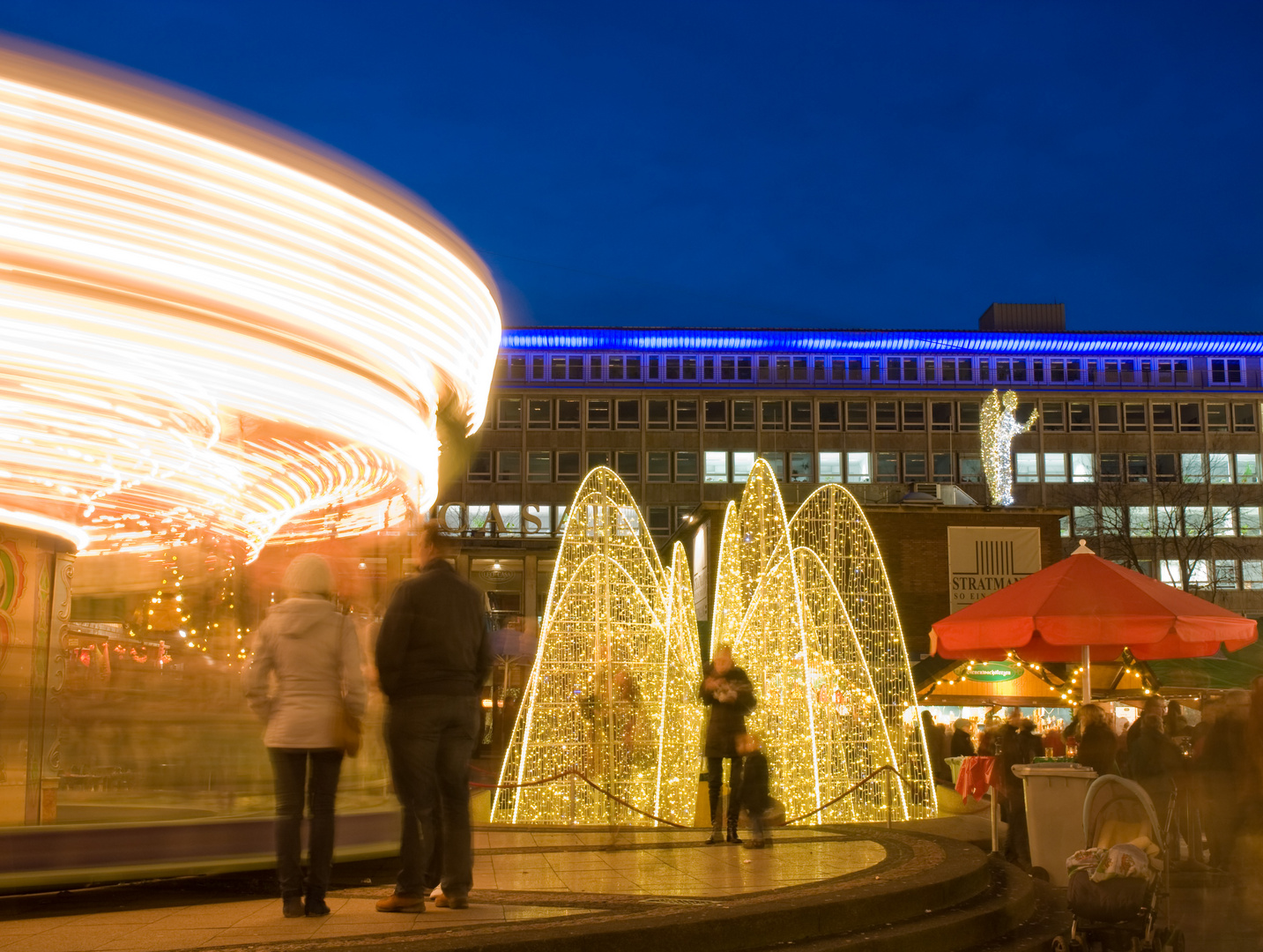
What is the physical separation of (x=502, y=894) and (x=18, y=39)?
5.62m

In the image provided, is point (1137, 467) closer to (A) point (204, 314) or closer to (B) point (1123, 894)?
(B) point (1123, 894)

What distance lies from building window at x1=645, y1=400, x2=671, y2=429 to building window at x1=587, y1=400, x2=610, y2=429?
7.02ft

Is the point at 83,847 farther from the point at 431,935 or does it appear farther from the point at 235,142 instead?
the point at 235,142

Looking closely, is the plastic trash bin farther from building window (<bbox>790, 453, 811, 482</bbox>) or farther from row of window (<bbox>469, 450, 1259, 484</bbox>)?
row of window (<bbox>469, 450, 1259, 484</bbox>)

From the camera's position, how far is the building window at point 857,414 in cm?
7150

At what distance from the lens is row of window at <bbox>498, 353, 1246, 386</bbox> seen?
71.7 meters

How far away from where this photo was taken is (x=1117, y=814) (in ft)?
26.0

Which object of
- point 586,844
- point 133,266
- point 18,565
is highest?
point 133,266

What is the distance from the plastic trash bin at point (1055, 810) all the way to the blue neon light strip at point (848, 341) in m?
61.0

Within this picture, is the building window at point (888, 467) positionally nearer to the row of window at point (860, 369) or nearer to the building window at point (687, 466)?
the row of window at point (860, 369)

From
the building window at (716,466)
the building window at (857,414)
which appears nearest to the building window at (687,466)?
the building window at (716,466)

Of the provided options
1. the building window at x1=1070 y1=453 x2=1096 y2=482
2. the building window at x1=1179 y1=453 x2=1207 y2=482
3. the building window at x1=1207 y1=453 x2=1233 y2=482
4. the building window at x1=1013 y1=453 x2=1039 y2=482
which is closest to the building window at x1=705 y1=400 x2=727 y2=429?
the building window at x1=1013 y1=453 x2=1039 y2=482

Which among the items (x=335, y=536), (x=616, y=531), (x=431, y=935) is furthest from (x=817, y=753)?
(x=431, y=935)

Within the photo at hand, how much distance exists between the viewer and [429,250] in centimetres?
997
